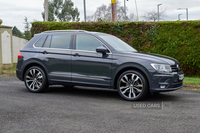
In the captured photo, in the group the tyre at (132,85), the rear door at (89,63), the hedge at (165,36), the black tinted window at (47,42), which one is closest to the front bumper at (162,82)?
the tyre at (132,85)

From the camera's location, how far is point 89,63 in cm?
709

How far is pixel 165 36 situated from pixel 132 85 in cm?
663

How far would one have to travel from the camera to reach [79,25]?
13.9 metres

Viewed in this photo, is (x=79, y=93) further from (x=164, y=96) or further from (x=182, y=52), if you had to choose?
(x=182, y=52)

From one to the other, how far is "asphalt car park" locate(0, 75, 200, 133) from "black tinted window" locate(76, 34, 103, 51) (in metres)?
1.35

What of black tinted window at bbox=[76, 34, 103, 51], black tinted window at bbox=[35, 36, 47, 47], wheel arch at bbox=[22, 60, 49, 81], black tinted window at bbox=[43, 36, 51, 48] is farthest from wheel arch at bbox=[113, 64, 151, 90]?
black tinted window at bbox=[35, 36, 47, 47]

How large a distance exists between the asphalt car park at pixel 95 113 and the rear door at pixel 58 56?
23.0 inches

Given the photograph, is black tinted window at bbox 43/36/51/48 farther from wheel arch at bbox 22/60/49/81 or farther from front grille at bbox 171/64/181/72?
front grille at bbox 171/64/181/72

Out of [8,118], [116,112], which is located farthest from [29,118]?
[116,112]

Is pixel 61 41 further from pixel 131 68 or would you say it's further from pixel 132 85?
pixel 132 85

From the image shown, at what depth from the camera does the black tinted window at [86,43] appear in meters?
7.20

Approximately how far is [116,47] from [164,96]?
1944 millimetres

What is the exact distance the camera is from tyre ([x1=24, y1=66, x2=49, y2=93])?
7777 millimetres

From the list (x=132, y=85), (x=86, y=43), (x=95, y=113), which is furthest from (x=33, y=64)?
(x=95, y=113)
